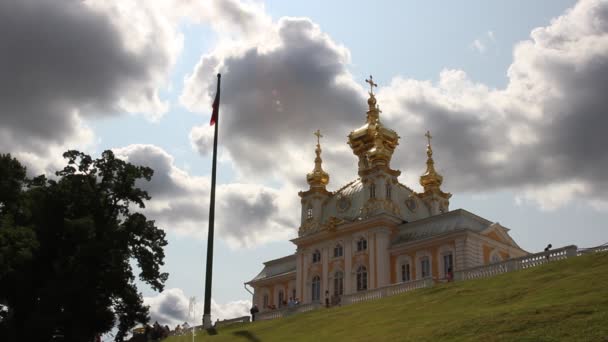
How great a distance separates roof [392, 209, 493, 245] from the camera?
5619 cm

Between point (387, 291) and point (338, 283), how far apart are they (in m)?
21.8

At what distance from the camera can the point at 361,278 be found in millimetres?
59281

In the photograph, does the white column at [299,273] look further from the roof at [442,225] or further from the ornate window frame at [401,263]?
the ornate window frame at [401,263]

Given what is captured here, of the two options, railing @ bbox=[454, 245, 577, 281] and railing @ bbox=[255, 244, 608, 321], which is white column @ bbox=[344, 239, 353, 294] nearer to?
railing @ bbox=[255, 244, 608, 321]

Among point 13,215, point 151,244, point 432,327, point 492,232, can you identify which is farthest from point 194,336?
point 492,232

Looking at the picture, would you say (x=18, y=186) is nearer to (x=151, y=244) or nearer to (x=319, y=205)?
(x=151, y=244)

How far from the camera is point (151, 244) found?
4319 centimetres

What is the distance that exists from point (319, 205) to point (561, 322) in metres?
45.0

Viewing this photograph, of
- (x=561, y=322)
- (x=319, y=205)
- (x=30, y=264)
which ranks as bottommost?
(x=561, y=322)

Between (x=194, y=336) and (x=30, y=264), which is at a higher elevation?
(x=30, y=264)

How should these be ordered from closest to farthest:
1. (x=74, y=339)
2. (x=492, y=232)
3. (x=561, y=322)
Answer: (x=561, y=322) < (x=74, y=339) < (x=492, y=232)

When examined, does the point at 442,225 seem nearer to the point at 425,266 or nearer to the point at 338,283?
the point at 425,266

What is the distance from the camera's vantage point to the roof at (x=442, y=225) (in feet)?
184

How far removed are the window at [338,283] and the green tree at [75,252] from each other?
20903 mm
